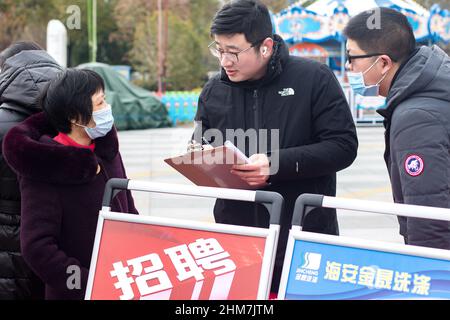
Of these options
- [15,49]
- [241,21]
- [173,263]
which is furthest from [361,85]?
[15,49]

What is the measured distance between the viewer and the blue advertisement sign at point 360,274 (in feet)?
6.42

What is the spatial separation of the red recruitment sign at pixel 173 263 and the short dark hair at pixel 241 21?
2.95ft

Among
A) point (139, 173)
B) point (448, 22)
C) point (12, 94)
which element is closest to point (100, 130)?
point (12, 94)

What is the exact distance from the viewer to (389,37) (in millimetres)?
2561

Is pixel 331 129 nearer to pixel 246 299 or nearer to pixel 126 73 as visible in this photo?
pixel 246 299

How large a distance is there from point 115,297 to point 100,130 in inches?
27.0

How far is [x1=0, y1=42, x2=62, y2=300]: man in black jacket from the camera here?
275 centimetres

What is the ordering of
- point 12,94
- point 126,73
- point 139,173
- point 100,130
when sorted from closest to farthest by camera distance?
1. point 100,130
2. point 12,94
3. point 139,173
4. point 126,73

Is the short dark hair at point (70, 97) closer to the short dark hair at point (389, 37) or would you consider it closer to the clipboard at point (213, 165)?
the clipboard at point (213, 165)

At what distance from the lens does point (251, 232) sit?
2.16 metres

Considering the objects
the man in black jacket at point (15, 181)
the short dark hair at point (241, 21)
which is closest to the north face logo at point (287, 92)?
the short dark hair at point (241, 21)

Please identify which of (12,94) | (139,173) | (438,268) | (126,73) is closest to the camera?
(438,268)

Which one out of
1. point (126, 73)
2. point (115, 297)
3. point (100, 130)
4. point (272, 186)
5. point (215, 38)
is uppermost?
point (215, 38)
